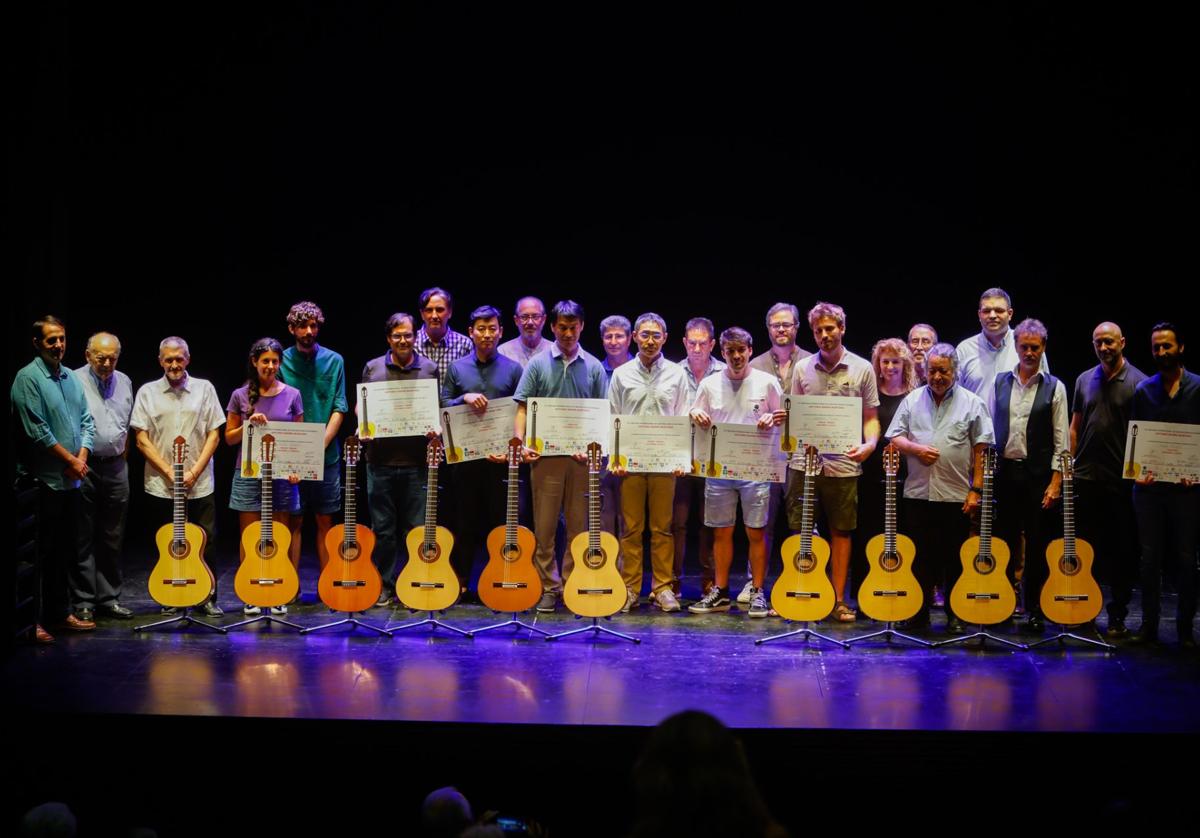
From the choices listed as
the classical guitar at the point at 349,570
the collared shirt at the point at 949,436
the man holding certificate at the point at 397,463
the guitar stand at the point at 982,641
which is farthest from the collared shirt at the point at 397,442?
the guitar stand at the point at 982,641

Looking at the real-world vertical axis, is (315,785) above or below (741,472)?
below

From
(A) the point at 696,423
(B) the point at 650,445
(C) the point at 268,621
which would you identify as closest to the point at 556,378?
(B) the point at 650,445

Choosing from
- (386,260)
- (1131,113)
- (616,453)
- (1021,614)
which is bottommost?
(1021,614)

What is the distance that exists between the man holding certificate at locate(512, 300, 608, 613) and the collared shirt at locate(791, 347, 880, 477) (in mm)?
1279

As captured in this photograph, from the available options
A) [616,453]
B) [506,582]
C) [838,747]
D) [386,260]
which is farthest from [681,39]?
[838,747]

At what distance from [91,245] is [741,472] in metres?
5.30

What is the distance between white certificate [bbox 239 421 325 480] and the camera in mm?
6668

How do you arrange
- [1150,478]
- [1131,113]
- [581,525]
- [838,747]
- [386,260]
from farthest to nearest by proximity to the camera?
[386,260]
[1131,113]
[581,525]
[1150,478]
[838,747]

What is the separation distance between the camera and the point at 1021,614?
7.09 m

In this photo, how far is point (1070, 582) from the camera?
20.9ft

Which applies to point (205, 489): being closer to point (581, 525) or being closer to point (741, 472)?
point (581, 525)

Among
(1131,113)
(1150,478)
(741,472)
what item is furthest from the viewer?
(1131,113)

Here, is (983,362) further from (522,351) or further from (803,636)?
(522,351)

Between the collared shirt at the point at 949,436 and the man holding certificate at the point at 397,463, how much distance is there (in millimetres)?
2896
